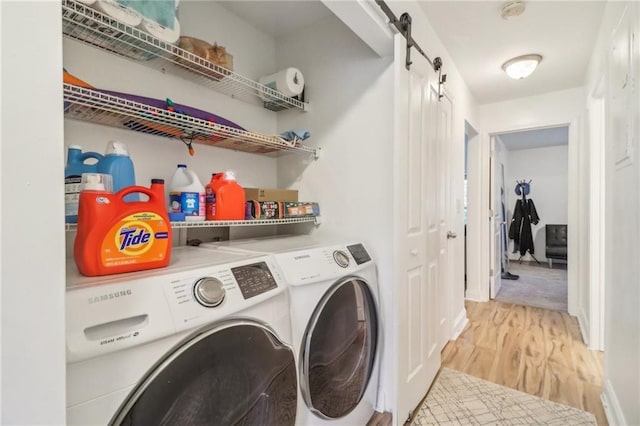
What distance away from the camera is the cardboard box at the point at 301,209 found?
64.7 inches

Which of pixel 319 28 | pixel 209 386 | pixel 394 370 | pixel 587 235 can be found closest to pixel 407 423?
pixel 394 370

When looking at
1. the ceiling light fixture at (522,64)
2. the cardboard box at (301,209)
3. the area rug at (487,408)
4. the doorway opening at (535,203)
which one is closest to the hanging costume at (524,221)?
the doorway opening at (535,203)

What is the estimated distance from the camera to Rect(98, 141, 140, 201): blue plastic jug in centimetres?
100

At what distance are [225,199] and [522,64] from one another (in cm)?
256

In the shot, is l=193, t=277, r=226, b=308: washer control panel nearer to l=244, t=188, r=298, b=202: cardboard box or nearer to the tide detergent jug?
the tide detergent jug

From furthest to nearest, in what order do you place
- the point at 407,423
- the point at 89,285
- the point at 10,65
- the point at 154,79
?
the point at 407,423 → the point at 154,79 → the point at 89,285 → the point at 10,65

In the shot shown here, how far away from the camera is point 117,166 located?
3.31 ft

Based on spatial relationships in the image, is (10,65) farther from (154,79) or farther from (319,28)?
(319,28)

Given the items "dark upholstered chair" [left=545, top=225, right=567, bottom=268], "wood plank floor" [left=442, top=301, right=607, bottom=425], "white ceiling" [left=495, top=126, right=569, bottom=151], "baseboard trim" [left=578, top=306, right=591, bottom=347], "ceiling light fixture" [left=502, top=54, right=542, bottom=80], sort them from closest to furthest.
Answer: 1. "wood plank floor" [left=442, top=301, right=607, bottom=425]
2. "ceiling light fixture" [left=502, top=54, right=542, bottom=80]
3. "baseboard trim" [left=578, top=306, right=591, bottom=347]
4. "white ceiling" [left=495, top=126, right=569, bottom=151]
5. "dark upholstered chair" [left=545, top=225, right=567, bottom=268]

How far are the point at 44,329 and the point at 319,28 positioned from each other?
1988 mm

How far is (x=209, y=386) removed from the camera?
749 mm

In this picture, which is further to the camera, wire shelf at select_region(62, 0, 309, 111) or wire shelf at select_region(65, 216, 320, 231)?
wire shelf at select_region(65, 216, 320, 231)

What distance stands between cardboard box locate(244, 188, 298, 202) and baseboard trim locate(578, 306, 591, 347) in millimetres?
2687

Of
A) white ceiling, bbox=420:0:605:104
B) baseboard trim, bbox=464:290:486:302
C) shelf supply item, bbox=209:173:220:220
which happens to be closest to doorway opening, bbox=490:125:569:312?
baseboard trim, bbox=464:290:486:302
